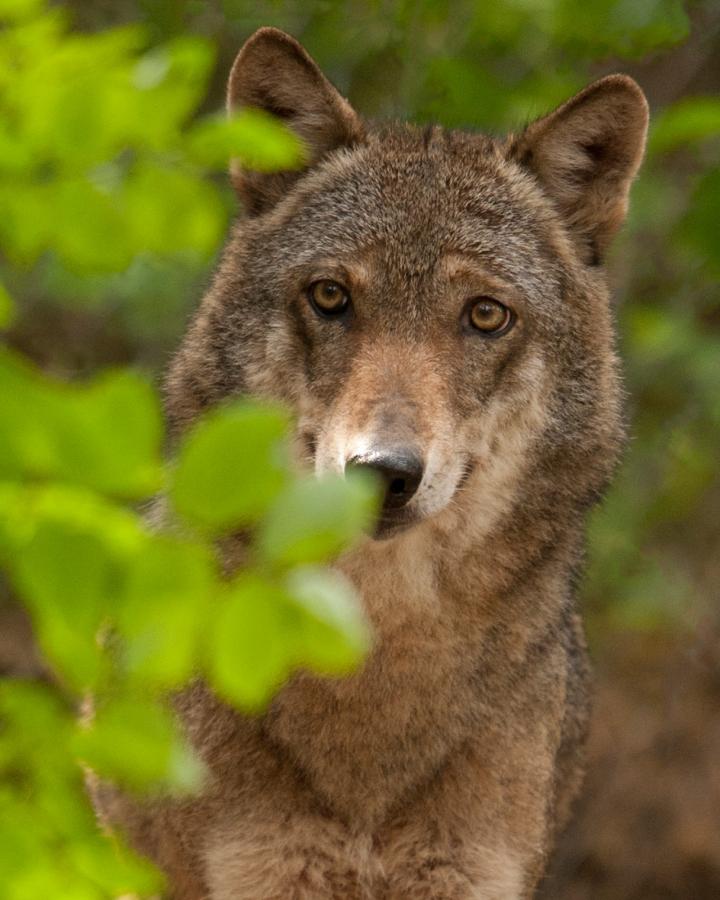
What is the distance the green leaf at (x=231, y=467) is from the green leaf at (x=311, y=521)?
0.14 feet

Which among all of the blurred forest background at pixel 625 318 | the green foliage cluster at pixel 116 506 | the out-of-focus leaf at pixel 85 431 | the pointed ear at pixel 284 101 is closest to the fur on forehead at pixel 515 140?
the pointed ear at pixel 284 101

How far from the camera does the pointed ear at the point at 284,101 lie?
475 centimetres

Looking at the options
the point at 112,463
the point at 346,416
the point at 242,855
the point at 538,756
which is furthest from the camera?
the point at 538,756

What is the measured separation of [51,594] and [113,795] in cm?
367

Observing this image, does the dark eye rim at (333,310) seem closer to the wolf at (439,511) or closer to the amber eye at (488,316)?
the wolf at (439,511)

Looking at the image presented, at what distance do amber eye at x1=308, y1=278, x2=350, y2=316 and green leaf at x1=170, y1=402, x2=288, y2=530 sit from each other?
3.01m

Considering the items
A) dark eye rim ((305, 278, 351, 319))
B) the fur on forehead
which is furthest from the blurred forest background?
dark eye rim ((305, 278, 351, 319))

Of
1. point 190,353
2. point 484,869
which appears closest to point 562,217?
point 190,353

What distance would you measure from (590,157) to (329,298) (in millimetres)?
1228

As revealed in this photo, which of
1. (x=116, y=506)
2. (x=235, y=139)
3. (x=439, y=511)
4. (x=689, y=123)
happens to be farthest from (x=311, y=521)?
(x=439, y=511)

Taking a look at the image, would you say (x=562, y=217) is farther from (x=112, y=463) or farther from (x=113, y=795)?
(x=112, y=463)

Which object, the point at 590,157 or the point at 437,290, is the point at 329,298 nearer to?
the point at 437,290

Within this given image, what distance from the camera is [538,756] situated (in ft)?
15.8

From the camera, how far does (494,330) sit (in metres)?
4.57
